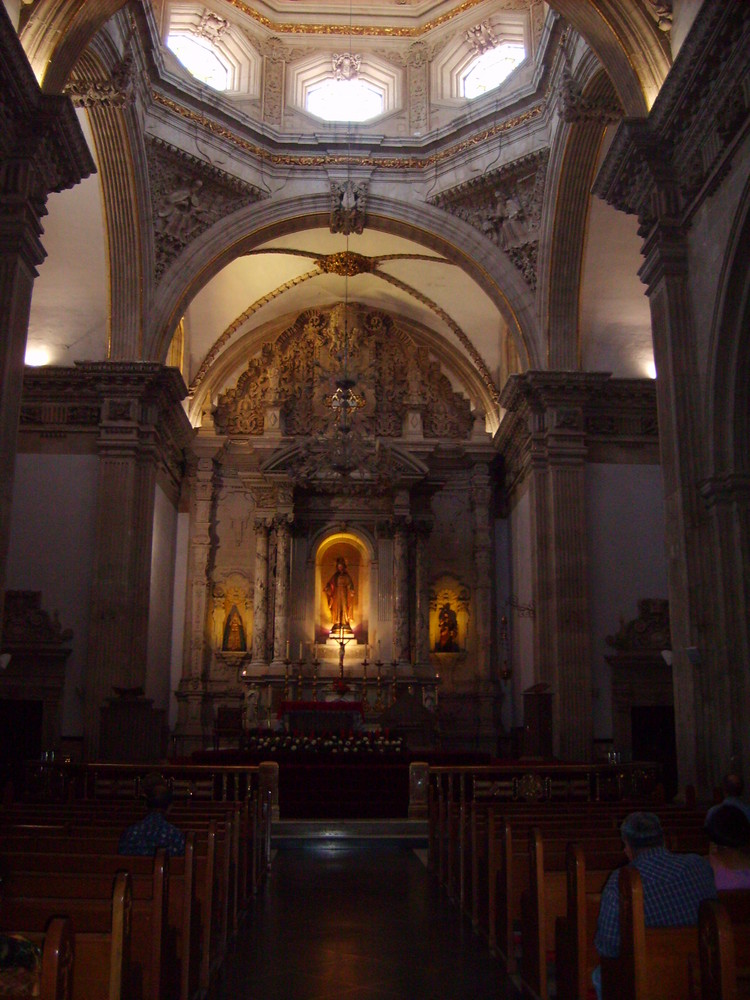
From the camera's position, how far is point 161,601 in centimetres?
2089

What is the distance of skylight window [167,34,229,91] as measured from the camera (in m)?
19.2

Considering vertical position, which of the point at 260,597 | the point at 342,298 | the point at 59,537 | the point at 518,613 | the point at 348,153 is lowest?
the point at 518,613

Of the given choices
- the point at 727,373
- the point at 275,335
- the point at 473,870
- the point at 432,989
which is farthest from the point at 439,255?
the point at 432,989

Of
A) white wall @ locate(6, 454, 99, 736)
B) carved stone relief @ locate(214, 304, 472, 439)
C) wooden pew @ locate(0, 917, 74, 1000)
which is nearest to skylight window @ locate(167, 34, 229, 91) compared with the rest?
carved stone relief @ locate(214, 304, 472, 439)

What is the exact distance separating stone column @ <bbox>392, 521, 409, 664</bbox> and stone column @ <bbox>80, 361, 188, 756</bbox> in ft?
20.9

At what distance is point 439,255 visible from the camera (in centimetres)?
2156

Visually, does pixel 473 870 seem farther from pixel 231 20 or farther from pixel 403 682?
pixel 231 20

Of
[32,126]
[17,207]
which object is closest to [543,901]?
[17,207]

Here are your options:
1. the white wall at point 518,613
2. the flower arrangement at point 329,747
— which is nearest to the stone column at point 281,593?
the white wall at point 518,613

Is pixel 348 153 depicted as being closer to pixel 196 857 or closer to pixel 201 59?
pixel 201 59

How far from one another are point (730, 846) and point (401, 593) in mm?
17943

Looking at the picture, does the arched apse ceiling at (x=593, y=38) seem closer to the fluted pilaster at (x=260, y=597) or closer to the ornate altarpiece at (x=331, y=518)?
the ornate altarpiece at (x=331, y=518)

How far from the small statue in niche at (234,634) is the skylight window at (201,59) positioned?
1173cm

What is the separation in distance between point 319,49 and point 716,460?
1447 centimetres
